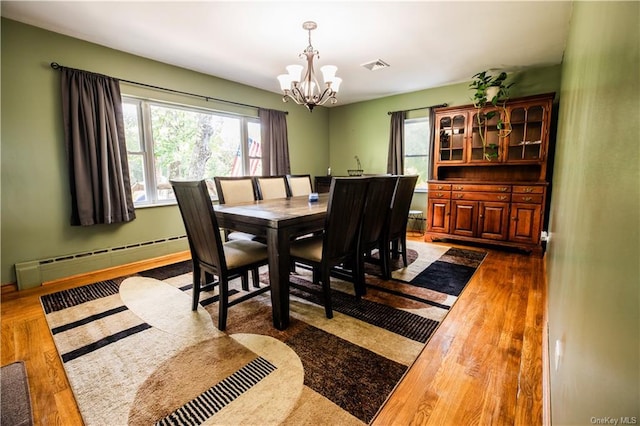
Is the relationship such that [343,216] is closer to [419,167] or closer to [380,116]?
[419,167]

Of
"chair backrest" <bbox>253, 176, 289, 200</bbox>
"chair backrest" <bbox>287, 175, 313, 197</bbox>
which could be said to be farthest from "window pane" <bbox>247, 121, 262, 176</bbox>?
"chair backrest" <bbox>253, 176, 289, 200</bbox>

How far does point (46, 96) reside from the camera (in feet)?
9.09

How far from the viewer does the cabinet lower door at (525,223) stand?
3.52m

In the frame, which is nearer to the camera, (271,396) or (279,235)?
(271,396)

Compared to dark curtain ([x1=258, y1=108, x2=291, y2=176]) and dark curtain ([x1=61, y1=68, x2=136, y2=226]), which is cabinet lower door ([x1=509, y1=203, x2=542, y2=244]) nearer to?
dark curtain ([x1=258, y1=108, x2=291, y2=176])

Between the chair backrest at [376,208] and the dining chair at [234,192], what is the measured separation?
3.82 feet

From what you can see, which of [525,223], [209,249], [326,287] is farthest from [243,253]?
[525,223]

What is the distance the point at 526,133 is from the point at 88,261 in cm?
544

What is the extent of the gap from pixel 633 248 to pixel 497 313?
2048 mm

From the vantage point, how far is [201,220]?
6.16ft

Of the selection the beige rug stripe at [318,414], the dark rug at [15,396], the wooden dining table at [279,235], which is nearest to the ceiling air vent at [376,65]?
the wooden dining table at [279,235]

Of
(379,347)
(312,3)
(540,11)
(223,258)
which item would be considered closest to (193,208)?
(223,258)

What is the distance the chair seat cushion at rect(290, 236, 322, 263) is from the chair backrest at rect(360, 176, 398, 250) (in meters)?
0.39

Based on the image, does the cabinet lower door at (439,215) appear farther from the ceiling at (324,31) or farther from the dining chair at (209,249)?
the dining chair at (209,249)
